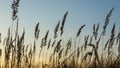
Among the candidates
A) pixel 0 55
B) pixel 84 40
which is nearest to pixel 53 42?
pixel 84 40

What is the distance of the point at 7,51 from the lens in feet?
13.2

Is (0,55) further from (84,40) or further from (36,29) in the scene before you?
(84,40)

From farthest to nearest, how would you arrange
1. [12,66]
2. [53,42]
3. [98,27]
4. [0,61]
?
[53,42] < [98,27] < [0,61] < [12,66]

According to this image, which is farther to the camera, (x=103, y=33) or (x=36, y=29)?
(x=103, y=33)

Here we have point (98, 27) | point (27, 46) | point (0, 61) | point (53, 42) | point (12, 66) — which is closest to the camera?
point (12, 66)

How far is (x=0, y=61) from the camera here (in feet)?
16.7

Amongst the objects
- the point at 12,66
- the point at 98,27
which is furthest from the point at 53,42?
the point at 12,66

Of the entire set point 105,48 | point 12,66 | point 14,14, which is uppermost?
point 14,14

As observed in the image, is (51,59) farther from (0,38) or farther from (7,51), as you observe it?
(7,51)

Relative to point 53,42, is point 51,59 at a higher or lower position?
lower

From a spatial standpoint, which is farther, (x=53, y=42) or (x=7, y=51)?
(x=53, y=42)

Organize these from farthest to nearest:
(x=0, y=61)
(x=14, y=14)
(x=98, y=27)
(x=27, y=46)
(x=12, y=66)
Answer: (x=98, y=27) < (x=27, y=46) < (x=0, y=61) < (x=12, y=66) < (x=14, y=14)

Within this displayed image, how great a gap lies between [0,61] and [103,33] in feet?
8.56

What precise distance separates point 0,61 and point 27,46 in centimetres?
82
